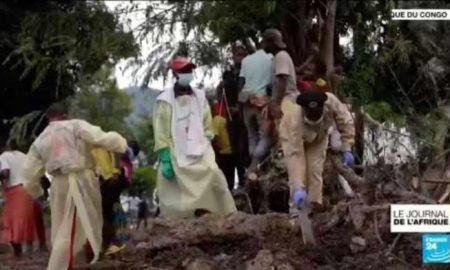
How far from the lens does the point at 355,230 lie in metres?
8.12

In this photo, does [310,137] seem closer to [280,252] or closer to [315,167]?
[315,167]

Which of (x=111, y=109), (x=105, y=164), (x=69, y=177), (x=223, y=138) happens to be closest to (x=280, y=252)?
(x=69, y=177)

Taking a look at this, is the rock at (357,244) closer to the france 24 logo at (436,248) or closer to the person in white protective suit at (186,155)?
the france 24 logo at (436,248)

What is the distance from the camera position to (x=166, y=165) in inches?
369

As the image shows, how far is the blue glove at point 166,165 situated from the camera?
9359mm

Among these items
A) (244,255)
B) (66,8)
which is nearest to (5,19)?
(66,8)

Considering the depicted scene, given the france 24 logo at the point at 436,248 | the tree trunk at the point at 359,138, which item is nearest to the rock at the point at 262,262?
the france 24 logo at the point at 436,248

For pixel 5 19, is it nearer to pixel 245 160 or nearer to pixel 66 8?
pixel 66 8

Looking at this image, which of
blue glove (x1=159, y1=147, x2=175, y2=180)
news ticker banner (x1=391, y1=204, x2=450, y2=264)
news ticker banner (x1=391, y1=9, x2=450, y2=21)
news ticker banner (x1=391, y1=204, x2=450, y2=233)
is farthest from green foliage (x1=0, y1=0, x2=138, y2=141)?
news ticker banner (x1=391, y1=204, x2=450, y2=233)

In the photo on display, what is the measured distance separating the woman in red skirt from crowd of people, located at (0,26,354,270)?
4.60 ft

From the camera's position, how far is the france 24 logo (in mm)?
6344

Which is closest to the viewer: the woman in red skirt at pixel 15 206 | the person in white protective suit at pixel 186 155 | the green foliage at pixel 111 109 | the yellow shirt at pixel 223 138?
the person in white protective suit at pixel 186 155

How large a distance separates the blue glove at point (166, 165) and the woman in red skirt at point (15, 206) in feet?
8.43

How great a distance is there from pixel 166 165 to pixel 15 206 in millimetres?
2847
